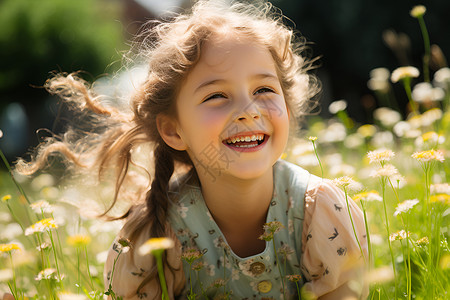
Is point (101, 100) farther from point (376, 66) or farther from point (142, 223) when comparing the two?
point (376, 66)

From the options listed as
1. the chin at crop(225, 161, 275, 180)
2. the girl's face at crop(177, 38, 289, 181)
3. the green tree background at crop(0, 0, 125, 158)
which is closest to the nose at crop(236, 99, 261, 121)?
the girl's face at crop(177, 38, 289, 181)

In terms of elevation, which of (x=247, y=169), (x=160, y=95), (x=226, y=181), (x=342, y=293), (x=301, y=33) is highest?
(x=160, y=95)

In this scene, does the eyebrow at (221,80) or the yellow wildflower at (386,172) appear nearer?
the yellow wildflower at (386,172)

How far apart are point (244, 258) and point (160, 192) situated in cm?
37

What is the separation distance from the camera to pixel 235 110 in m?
1.46

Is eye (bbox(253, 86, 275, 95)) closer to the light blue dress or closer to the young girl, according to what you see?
the young girl

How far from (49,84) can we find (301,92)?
0.98 m

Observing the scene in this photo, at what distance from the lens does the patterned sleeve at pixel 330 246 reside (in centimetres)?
151

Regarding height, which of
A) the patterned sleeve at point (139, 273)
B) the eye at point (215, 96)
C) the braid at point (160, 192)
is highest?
the eye at point (215, 96)

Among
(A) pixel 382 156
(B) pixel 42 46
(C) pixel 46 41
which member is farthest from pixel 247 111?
(C) pixel 46 41

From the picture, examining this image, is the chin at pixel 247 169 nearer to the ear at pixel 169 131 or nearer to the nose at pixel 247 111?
the nose at pixel 247 111

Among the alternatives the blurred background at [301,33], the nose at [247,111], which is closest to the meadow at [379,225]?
the nose at [247,111]

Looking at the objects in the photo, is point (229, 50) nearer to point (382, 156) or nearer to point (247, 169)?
point (247, 169)

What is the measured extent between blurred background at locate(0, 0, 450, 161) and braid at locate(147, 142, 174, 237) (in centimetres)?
639
